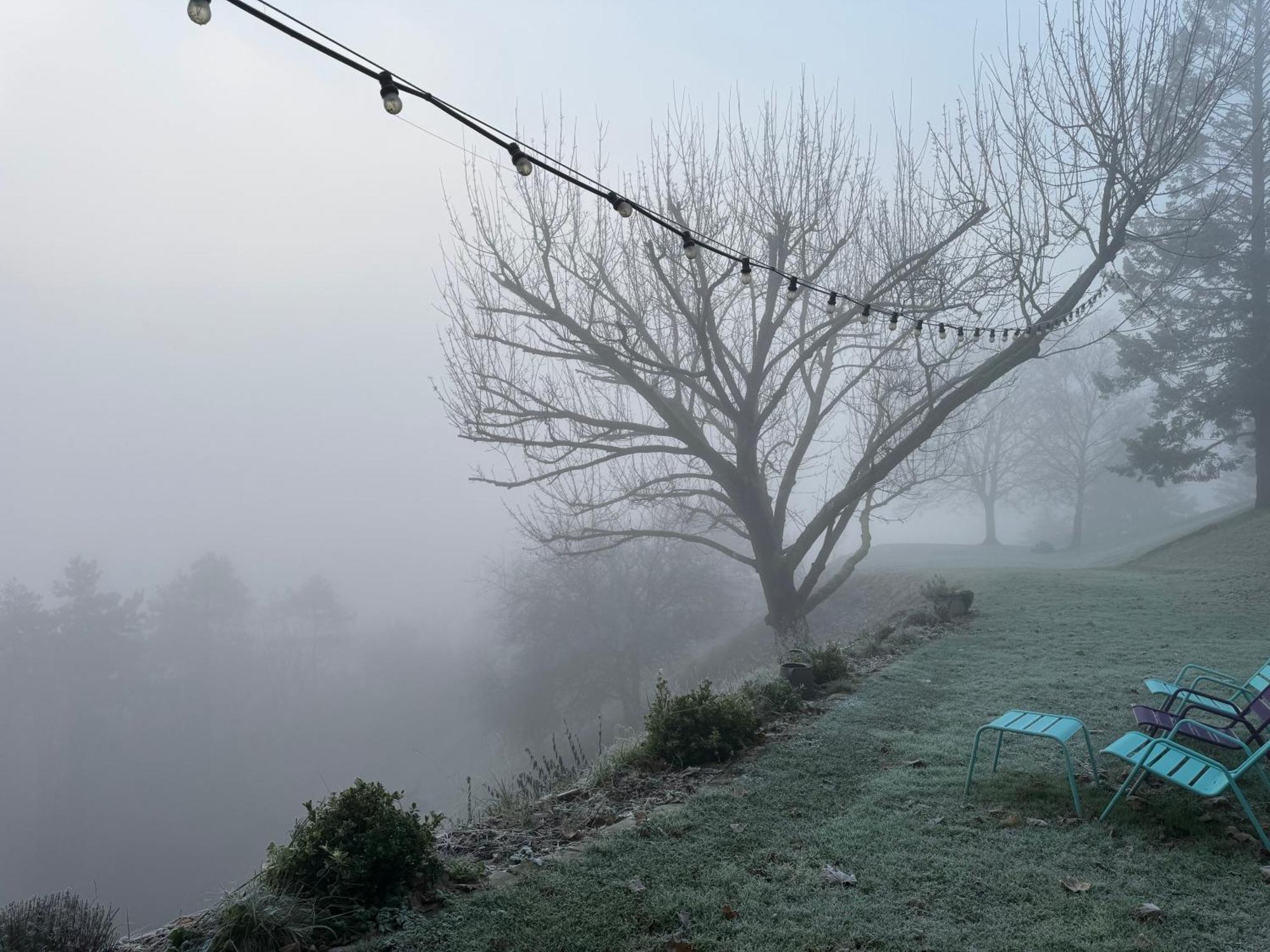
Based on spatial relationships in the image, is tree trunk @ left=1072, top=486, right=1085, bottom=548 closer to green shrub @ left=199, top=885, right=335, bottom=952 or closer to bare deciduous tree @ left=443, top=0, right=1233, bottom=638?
bare deciduous tree @ left=443, top=0, right=1233, bottom=638

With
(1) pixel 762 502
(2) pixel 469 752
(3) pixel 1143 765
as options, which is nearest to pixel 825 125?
(1) pixel 762 502

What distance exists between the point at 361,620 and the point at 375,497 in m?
31.0

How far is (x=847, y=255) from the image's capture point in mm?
13625

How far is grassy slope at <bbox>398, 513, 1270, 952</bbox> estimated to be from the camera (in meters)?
3.09

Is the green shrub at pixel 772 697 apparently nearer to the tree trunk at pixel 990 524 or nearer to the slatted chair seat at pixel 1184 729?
the slatted chair seat at pixel 1184 729

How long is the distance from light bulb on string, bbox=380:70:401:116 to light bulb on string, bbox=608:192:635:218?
132 centimetres

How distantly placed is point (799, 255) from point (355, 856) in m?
11.0

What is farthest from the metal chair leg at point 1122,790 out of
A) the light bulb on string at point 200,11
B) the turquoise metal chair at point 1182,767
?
the light bulb on string at point 200,11

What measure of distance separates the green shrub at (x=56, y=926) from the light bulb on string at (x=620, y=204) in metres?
4.36

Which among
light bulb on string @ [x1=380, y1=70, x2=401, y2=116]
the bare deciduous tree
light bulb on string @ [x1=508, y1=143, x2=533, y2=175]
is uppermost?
the bare deciduous tree

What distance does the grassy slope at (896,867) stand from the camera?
3.09m

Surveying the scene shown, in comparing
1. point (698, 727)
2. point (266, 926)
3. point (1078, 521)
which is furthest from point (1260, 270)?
point (266, 926)

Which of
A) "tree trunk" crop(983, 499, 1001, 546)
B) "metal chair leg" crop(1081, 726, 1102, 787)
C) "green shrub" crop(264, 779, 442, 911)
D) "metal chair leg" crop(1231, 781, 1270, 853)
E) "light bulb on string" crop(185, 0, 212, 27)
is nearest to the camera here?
"light bulb on string" crop(185, 0, 212, 27)

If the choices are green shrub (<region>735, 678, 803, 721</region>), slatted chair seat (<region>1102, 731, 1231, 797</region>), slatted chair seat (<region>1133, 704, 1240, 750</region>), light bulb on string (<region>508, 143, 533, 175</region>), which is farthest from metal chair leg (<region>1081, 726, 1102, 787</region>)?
light bulb on string (<region>508, 143, 533, 175</region>)
